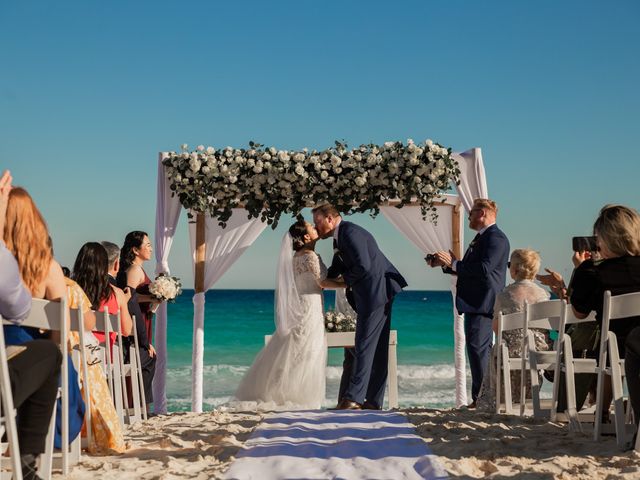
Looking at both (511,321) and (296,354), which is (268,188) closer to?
(296,354)

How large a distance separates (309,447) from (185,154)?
4213 mm

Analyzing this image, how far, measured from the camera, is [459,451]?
4535mm

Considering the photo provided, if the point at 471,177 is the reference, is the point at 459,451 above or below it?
below

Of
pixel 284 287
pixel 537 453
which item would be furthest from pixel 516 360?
pixel 284 287

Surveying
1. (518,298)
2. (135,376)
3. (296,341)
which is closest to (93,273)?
(135,376)

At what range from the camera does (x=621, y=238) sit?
4.52 m

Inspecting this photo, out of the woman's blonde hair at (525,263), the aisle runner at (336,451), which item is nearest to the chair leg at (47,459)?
the aisle runner at (336,451)

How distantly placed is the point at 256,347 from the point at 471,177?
76.4ft

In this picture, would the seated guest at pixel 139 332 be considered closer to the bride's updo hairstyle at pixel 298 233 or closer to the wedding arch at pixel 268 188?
the wedding arch at pixel 268 188

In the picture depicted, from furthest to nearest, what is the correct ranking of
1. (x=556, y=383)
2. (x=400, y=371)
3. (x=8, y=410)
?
(x=400, y=371), (x=556, y=383), (x=8, y=410)

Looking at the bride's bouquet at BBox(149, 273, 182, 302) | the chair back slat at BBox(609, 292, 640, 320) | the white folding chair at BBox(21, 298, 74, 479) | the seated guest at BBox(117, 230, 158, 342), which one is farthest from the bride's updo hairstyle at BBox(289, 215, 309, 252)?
the white folding chair at BBox(21, 298, 74, 479)

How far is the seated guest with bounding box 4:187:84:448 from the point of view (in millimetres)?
3695

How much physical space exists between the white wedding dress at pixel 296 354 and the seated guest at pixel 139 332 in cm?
102

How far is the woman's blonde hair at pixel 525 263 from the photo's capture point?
6.61 m
